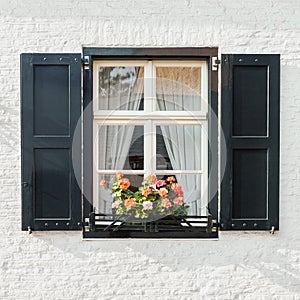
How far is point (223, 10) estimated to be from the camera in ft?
16.7

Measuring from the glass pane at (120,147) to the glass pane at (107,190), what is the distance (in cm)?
8

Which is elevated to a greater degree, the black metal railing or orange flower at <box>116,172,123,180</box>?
orange flower at <box>116,172,123,180</box>

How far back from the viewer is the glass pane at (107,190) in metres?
5.18

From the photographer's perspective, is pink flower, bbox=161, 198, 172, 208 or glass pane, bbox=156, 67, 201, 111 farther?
glass pane, bbox=156, 67, 201, 111

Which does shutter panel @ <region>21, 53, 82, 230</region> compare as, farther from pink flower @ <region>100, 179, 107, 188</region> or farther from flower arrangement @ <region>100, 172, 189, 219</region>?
flower arrangement @ <region>100, 172, 189, 219</region>

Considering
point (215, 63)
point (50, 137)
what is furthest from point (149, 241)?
point (215, 63)

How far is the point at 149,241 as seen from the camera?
511 centimetres

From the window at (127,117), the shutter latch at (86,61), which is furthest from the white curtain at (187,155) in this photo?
the shutter latch at (86,61)

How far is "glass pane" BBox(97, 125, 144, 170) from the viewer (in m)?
5.21

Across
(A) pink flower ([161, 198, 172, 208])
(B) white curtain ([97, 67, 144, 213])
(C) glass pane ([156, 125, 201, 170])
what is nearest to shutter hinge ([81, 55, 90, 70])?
(B) white curtain ([97, 67, 144, 213])

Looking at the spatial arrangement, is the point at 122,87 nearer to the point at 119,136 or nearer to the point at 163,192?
the point at 119,136

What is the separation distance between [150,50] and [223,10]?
66 cm

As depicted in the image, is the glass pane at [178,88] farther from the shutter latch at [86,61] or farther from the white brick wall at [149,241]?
the shutter latch at [86,61]

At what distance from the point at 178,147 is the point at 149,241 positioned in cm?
79
